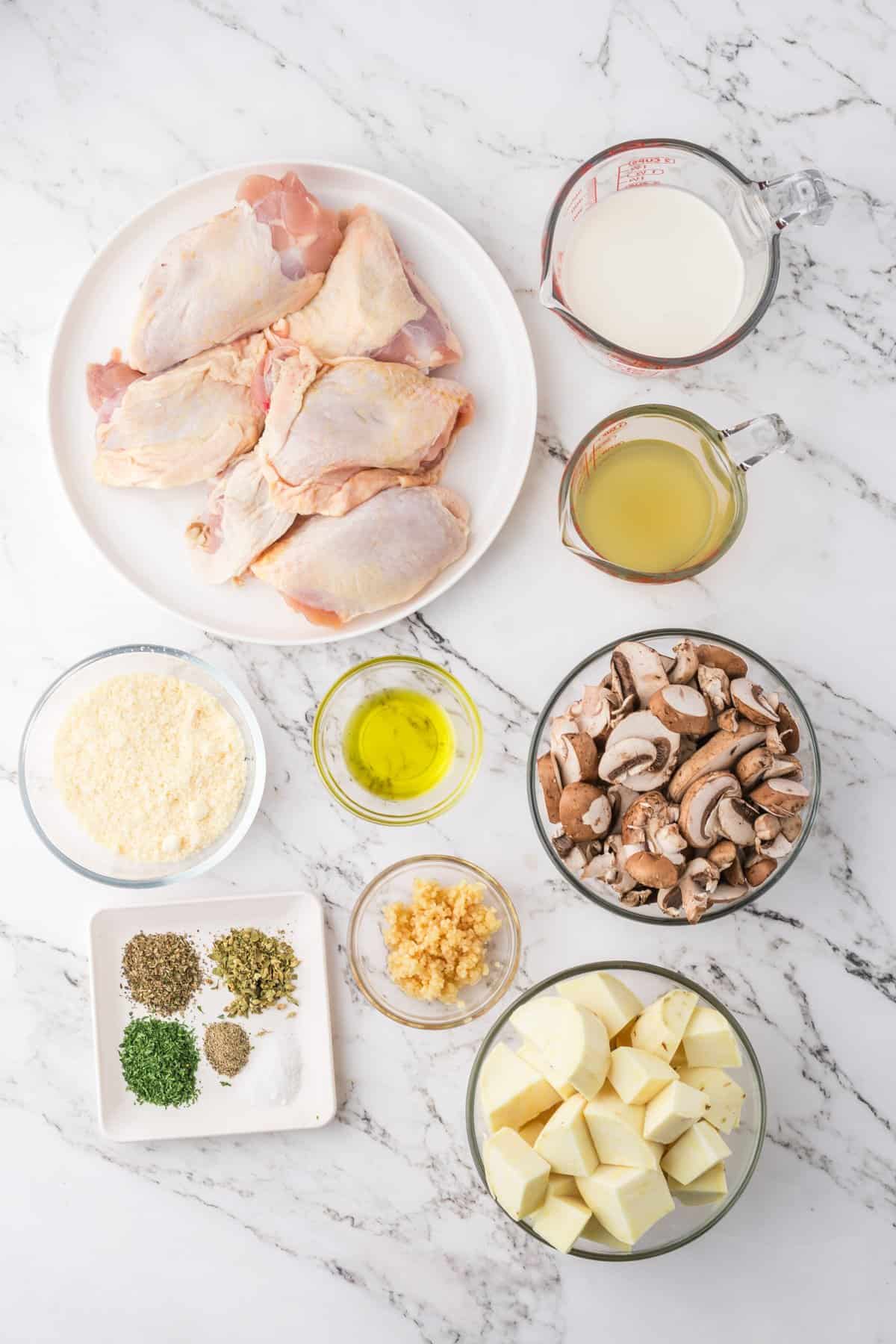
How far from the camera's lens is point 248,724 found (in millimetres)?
1655

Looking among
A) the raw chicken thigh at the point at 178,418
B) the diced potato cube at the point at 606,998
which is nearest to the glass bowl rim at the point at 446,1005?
the diced potato cube at the point at 606,998

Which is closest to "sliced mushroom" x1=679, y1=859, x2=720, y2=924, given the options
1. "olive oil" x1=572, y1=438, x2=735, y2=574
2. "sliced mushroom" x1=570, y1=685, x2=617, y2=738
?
"sliced mushroom" x1=570, y1=685, x2=617, y2=738

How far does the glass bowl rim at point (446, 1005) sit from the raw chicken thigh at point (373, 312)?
77 centimetres

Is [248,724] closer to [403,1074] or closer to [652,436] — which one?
[403,1074]

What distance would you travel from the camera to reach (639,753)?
1.36m

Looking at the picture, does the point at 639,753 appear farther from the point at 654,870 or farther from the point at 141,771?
the point at 141,771

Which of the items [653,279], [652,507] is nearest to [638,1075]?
[652,507]

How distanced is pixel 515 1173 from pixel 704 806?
0.54 metres

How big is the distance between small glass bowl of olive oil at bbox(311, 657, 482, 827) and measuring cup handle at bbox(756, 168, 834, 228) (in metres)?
0.83

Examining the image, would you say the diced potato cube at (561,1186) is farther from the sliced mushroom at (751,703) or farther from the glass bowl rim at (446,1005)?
the sliced mushroom at (751,703)

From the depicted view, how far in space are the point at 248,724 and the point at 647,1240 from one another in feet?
3.13

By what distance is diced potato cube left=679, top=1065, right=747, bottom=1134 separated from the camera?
4.59 feet

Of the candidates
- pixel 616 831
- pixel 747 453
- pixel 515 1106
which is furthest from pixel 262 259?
pixel 515 1106

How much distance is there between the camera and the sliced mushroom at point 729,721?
4.50ft
